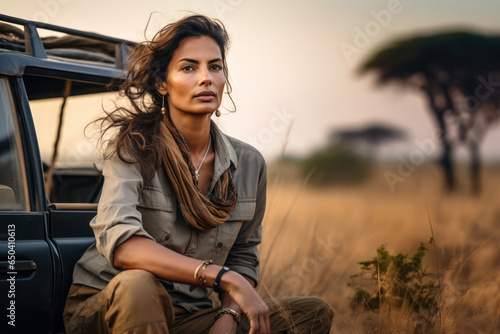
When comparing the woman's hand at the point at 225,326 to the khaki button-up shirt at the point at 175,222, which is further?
the woman's hand at the point at 225,326

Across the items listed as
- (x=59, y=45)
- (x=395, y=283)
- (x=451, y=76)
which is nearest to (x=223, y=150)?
(x=395, y=283)

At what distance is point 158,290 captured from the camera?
221cm

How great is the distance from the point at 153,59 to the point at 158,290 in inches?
45.1

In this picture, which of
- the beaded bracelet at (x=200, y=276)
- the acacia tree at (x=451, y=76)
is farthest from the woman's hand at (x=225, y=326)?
the acacia tree at (x=451, y=76)

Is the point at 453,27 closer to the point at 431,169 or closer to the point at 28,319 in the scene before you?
the point at 431,169

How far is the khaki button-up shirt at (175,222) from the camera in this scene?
92.4 inches

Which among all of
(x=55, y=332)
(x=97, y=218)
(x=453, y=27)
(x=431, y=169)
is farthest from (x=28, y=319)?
(x=453, y=27)

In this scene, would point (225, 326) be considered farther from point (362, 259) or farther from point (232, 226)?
point (362, 259)

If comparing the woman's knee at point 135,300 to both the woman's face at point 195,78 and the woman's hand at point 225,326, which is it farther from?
the woman's face at point 195,78

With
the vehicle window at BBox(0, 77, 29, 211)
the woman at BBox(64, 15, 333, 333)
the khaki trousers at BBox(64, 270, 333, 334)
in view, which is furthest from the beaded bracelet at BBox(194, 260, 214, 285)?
the vehicle window at BBox(0, 77, 29, 211)

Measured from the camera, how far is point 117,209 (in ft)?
7.66

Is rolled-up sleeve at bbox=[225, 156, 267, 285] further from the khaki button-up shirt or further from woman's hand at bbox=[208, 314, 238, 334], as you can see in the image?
woman's hand at bbox=[208, 314, 238, 334]

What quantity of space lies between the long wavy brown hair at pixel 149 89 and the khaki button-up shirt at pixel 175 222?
12cm

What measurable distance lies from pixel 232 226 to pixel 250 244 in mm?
174
